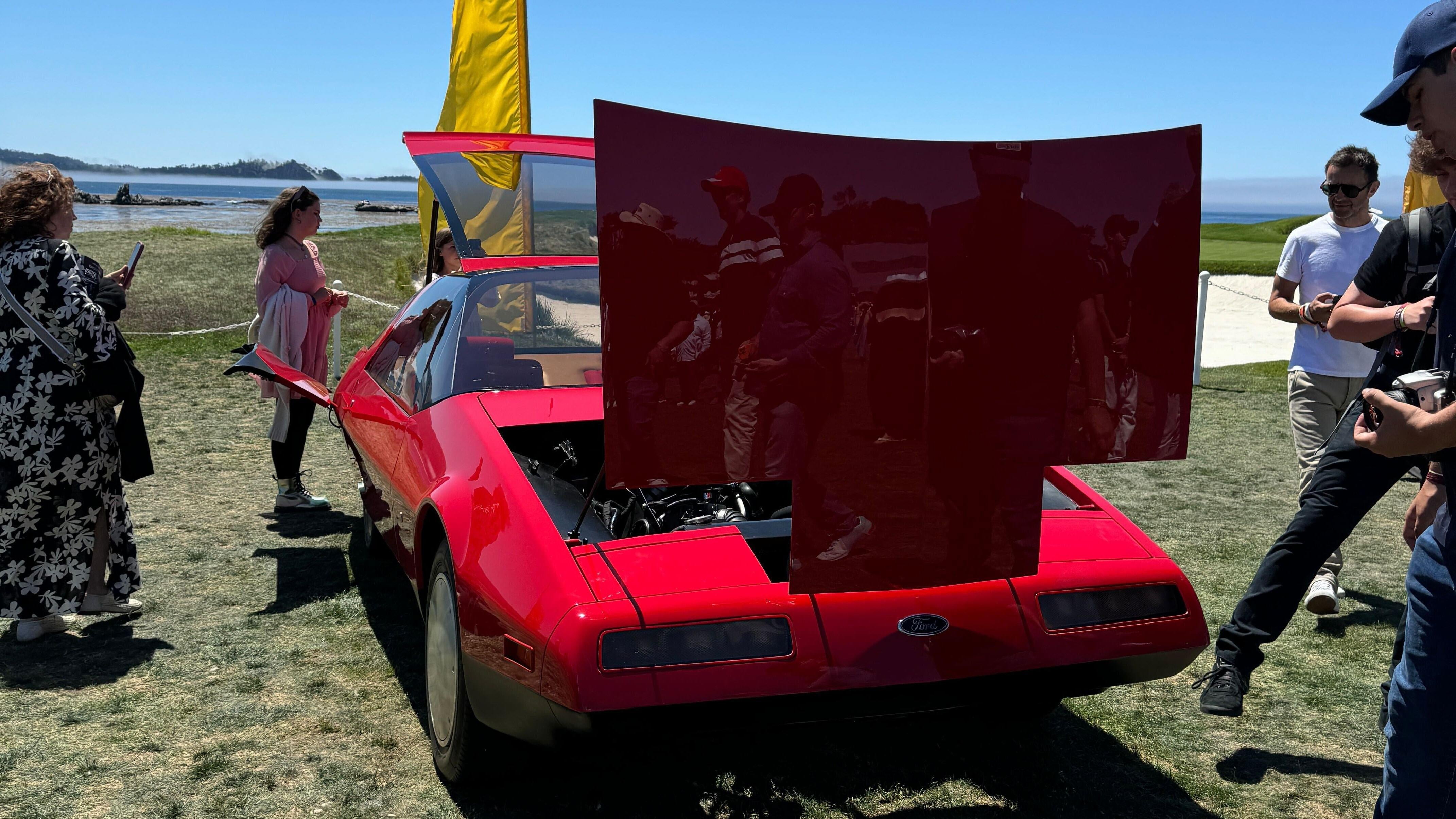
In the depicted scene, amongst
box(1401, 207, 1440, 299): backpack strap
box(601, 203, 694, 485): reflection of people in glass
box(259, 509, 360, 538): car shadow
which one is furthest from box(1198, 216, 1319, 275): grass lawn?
box(601, 203, 694, 485): reflection of people in glass

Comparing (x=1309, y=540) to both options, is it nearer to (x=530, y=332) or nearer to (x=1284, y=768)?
(x=1284, y=768)

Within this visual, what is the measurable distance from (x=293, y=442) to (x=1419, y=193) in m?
8.32

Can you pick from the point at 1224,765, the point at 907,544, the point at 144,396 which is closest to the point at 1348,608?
the point at 1224,765

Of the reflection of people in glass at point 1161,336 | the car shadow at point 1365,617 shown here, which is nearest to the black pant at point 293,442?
the reflection of people in glass at point 1161,336

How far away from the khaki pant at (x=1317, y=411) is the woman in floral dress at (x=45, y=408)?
497 cm

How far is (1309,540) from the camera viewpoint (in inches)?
136

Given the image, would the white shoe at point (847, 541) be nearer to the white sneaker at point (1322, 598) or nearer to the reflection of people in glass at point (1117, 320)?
the reflection of people in glass at point (1117, 320)

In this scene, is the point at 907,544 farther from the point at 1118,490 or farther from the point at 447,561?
the point at 1118,490

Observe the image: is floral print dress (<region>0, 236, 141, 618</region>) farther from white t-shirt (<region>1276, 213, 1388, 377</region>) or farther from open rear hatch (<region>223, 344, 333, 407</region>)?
white t-shirt (<region>1276, 213, 1388, 377</region>)

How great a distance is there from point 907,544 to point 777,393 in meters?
0.47

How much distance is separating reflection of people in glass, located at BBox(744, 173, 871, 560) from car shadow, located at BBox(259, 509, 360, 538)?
A: 13.7ft

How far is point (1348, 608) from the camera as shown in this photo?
4832mm

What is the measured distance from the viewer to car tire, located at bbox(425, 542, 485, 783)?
116 inches

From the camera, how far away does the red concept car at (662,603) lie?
252 centimetres
